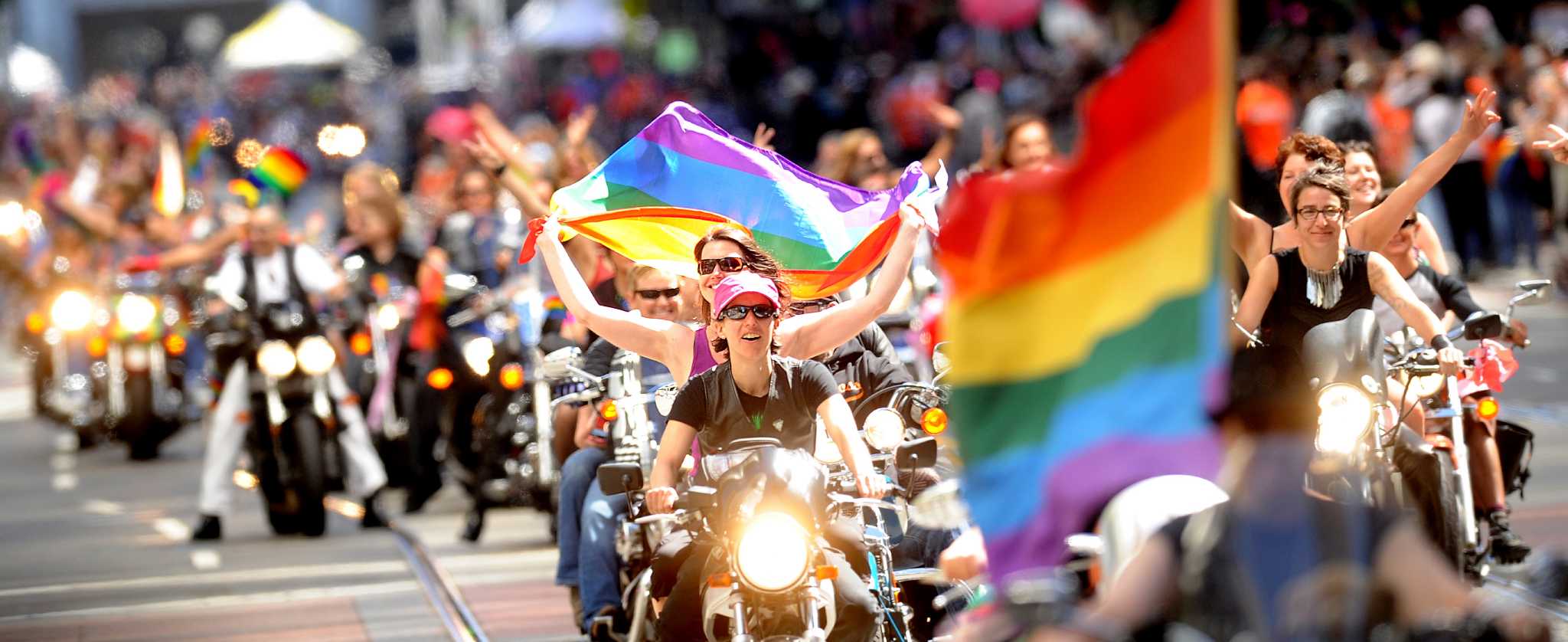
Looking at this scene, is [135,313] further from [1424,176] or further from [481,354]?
[1424,176]

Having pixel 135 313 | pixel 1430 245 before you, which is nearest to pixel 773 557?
pixel 1430 245

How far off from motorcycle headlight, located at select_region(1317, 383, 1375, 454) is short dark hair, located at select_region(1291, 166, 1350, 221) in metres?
0.84

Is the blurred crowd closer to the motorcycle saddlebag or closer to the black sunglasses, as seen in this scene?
the motorcycle saddlebag

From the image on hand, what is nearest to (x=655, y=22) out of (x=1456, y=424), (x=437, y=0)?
(x=437, y=0)

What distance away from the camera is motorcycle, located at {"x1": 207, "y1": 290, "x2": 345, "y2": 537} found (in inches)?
566

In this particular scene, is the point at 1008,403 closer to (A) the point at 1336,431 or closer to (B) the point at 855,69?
(A) the point at 1336,431

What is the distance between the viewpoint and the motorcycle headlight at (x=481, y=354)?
14.7 m

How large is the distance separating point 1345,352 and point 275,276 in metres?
7.76

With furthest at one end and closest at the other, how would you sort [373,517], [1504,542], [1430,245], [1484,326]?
[373,517] → [1430,245] → [1504,542] → [1484,326]

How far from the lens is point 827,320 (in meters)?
8.51

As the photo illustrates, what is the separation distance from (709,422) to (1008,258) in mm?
2950

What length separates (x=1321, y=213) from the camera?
897 cm

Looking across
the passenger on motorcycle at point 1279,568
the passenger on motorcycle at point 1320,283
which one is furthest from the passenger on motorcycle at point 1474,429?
the passenger on motorcycle at point 1279,568

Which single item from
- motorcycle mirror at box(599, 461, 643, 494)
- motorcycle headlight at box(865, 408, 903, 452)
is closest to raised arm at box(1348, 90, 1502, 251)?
motorcycle headlight at box(865, 408, 903, 452)
